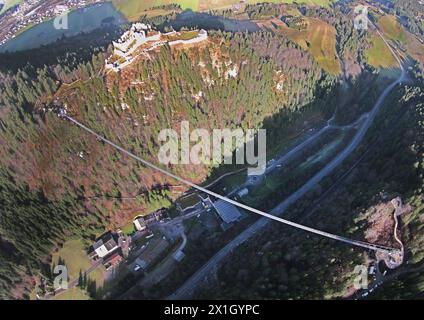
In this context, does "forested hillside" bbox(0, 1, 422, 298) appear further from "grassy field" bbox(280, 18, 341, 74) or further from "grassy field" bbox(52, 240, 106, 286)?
"grassy field" bbox(280, 18, 341, 74)

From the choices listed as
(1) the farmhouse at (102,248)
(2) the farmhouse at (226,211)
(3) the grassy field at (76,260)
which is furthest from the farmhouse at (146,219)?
(2) the farmhouse at (226,211)

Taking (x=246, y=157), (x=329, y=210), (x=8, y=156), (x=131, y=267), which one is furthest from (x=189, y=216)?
(x=8, y=156)

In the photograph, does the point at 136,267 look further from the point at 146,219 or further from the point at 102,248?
the point at 146,219

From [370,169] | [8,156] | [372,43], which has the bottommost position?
[370,169]

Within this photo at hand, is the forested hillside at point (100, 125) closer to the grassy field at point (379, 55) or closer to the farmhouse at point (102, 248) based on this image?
the farmhouse at point (102, 248)

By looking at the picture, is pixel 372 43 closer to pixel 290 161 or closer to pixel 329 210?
pixel 290 161

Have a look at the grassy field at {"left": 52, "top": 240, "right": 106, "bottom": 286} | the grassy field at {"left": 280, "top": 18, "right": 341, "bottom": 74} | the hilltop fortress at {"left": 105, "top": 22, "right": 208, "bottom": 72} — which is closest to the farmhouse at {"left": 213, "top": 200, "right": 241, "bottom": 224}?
the grassy field at {"left": 52, "top": 240, "right": 106, "bottom": 286}
